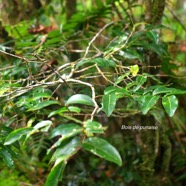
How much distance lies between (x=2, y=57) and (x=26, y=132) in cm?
91

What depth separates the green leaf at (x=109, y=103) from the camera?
723 mm

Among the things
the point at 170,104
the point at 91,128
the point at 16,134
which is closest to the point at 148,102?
the point at 170,104

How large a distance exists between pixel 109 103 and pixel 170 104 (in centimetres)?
14

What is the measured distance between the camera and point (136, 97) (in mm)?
794

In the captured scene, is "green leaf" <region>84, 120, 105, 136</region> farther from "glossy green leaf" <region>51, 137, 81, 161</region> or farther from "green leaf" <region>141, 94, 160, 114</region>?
"green leaf" <region>141, 94, 160, 114</region>

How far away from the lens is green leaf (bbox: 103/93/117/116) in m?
0.72

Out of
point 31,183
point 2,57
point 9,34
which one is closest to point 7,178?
point 31,183

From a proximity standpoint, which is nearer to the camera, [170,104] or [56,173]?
[56,173]

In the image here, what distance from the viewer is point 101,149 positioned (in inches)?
23.0

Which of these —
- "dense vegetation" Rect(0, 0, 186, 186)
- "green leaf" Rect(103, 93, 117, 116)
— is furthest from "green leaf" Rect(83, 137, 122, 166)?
"green leaf" Rect(103, 93, 117, 116)

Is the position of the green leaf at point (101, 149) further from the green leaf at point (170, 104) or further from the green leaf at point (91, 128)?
the green leaf at point (170, 104)

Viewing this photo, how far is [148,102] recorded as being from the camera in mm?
759

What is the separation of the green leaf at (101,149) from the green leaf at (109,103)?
0.13 m

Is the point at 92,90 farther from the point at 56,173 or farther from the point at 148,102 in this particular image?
the point at 56,173
